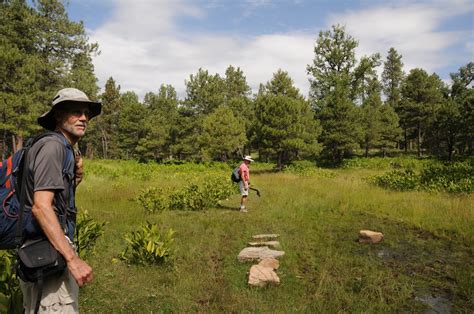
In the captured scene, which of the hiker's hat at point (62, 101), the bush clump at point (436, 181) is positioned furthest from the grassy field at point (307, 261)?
the hiker's hat at point (62, 101)

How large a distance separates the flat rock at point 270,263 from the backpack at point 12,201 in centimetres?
491

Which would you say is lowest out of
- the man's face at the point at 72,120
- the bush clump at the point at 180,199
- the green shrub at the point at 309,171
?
the green shrub at the point at 309,171

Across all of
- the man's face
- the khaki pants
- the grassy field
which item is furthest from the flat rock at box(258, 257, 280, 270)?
the man's face

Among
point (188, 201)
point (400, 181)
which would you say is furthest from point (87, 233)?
point (400, 181)

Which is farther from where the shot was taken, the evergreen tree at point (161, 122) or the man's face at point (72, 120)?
the evergreen tree at point (161, 122)

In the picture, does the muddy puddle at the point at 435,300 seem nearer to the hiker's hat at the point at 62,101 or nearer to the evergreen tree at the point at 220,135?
the hiker's hat at the point at 62,101

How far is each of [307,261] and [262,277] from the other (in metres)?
1.60

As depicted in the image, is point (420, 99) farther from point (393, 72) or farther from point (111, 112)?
point (111, 112)

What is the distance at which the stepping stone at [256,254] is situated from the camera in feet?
23.5

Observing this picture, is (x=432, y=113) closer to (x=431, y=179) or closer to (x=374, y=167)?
(x=374, y=167)

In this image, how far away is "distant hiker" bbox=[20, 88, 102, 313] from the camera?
7.66 ft

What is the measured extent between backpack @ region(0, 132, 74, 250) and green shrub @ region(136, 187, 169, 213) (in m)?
9.51

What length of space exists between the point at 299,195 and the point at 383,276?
8.81 m

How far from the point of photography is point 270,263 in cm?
676
